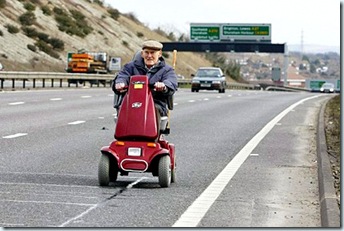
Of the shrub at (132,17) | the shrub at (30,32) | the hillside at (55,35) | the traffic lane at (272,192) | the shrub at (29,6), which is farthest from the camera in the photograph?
the shrub at (132,17)

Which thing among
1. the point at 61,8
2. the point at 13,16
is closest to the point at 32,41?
the point at 13,16

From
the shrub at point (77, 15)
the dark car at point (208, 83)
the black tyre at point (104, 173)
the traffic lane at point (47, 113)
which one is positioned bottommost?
→ the dark car at point (208, 83)

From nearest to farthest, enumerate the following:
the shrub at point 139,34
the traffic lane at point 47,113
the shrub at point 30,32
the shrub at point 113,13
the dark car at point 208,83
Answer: the traffic lane at point 47,113, the dark car at point 208,83, the shrub at point 30,32, the shrub at point 139,34, the shrub at point 113,13

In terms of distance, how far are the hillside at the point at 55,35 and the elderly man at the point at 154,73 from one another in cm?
5682

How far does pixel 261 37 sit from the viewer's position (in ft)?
373

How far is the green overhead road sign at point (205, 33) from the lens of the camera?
114m

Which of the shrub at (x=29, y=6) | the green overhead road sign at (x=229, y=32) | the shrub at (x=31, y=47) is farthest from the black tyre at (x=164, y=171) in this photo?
the green overhead road sign at (x=229, y=32)

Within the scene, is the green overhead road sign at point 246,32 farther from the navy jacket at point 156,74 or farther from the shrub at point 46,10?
the navy jacket at point 156,74

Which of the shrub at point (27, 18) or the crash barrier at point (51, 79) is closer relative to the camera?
the crash barrier at point (51, 79)

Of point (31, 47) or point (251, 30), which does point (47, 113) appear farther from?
point (251, 30)

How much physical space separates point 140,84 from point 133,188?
1.21 m

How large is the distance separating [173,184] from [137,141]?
2.87 feet

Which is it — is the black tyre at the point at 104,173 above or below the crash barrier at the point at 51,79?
above

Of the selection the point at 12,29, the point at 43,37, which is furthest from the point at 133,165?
the point at 43,37
